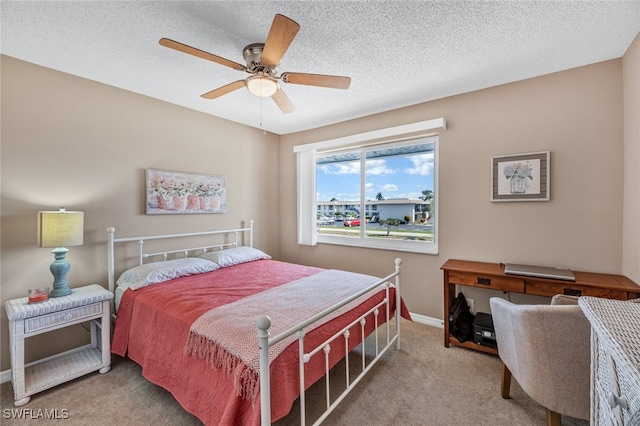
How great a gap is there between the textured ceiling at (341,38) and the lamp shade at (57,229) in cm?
127

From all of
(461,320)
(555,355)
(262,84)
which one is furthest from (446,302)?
(262,84)

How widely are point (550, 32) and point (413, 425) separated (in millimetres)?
2792

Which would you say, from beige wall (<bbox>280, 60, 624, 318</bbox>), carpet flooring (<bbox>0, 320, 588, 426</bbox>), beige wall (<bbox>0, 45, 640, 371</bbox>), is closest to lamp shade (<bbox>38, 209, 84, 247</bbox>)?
beige wall (<bbox>0, 45, 640, 371</bbox>)

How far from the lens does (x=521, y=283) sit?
227 centimetres

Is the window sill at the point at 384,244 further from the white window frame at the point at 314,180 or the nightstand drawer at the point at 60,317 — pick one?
the nightstand drawer at the point at 60,317

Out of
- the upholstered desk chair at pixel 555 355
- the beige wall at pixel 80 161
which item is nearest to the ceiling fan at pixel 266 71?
the beige wall at pixel 80 161

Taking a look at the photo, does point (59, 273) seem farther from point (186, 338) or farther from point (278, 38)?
point (278, 38)

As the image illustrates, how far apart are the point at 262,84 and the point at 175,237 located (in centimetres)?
215

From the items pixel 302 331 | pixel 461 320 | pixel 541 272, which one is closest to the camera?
pixel 302 331

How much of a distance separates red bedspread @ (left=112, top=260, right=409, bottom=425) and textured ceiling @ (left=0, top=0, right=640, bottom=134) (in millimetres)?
1890

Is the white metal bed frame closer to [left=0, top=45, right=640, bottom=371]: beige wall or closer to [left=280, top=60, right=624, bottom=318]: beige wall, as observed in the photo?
[left=0, top=45, right=640, bottom=371]: beige wall

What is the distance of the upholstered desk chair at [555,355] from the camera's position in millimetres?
1430

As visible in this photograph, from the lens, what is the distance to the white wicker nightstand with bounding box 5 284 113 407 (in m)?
1.90

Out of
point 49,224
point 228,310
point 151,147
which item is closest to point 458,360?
point 228,310
